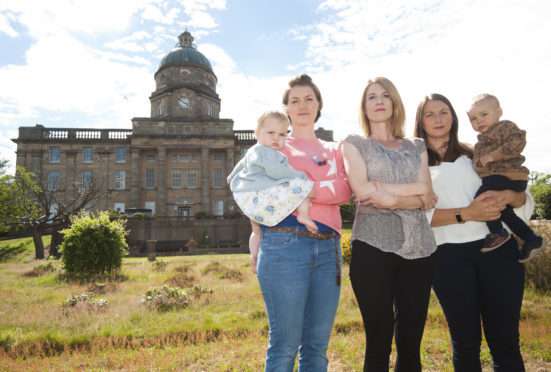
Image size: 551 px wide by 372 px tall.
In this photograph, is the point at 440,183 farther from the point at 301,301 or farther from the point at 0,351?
the point at 0,351

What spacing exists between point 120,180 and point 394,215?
135 ft

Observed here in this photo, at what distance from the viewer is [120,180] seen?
3894 centimetres

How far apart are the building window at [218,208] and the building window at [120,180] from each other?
10870 millimetres

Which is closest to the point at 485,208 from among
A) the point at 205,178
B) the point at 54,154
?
the point at 205,178

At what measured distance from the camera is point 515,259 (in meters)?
2.63

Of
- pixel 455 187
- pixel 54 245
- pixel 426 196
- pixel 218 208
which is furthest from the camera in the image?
pixel 218 208

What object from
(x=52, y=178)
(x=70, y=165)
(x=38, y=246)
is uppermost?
(x=70, y=165)

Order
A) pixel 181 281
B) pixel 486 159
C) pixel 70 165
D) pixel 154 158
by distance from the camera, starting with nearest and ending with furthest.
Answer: pixel 486 159 → pixel 181 281 → pixel 70 165 → pixel 154 158

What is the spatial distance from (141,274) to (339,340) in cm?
1014

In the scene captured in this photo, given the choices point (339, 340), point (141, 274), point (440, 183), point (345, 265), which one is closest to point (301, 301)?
point (440, 183)

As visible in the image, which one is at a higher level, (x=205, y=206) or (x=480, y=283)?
(x=205, y=206)

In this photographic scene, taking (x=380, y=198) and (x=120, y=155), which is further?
(x=120, y=155)

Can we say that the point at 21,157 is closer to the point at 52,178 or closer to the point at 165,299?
the point at 52,178

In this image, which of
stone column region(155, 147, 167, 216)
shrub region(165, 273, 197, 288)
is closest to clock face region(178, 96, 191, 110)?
stone column region(155, 147, 167, 216)
